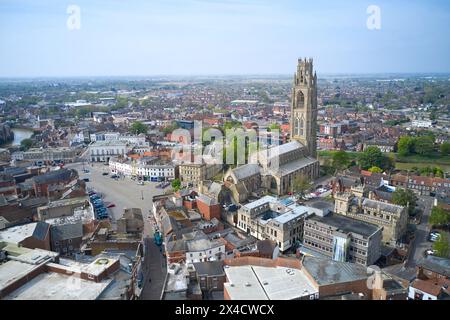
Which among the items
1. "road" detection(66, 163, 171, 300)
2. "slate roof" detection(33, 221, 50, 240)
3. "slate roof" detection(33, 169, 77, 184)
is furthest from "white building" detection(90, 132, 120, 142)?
"slate roof" detection(33, 221, 50, 240)

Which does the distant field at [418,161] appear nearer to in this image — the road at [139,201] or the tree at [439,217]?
the tree at [439,217]

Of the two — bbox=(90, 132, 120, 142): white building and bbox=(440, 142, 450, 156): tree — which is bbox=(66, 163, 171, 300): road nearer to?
bbox=(90, 132, 120, 142): white building

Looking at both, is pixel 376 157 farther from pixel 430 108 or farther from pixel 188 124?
pixel 430 108

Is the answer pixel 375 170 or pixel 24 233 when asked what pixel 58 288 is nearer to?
pixel 24 233

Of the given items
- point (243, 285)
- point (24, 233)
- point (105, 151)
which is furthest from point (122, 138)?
point (243, 285)

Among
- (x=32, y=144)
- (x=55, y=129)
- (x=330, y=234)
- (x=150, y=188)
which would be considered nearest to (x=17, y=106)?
(x=55, y=129)
